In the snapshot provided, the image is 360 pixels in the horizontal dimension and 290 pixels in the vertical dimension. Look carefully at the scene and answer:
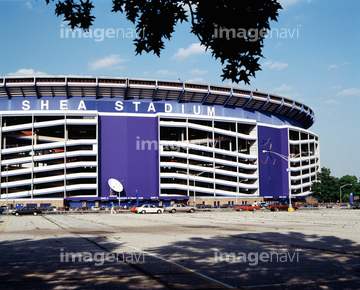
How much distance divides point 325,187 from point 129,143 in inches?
2377

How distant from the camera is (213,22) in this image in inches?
376

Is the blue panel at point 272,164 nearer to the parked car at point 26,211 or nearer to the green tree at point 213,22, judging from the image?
the parked car at point 26,211

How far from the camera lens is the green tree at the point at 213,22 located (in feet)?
30.2

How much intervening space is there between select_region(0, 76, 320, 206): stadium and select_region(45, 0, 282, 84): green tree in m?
76.9

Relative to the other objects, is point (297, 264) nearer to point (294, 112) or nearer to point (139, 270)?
point (139, 270)

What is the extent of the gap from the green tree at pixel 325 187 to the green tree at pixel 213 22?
367 feet

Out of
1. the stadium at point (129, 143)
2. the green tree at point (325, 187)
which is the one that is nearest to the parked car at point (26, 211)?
the stadium at point (129, 143)

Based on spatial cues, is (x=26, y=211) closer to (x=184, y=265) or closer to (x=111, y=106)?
(x=111, y=106)

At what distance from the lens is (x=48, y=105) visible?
93.3 meters

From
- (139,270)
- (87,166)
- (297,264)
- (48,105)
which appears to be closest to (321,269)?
(297,264)

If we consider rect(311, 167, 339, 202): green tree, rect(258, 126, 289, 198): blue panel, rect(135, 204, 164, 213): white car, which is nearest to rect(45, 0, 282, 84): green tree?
rect(135, 204, 164, 213): white car

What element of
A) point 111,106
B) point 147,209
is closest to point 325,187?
point 111,106

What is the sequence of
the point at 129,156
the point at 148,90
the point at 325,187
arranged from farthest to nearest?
the point at 325,187 < the point at 148,90 < the point at 129,156

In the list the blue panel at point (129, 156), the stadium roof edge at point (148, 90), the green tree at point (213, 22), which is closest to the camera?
the green tree at point (213, 22)
